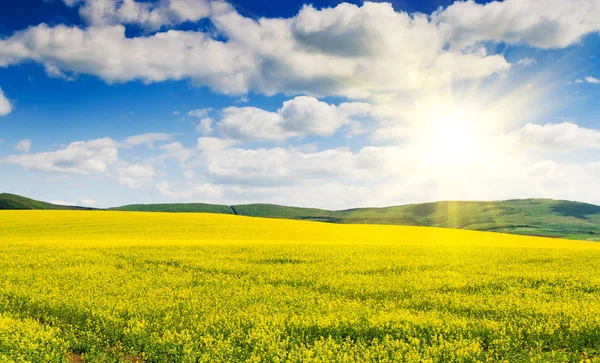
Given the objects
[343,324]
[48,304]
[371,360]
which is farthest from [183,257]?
[371,360]

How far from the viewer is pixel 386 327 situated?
12.5 meters

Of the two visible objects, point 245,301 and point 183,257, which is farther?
point 183,257

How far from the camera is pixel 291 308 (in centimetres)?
1427

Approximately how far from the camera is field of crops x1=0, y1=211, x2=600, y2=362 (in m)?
11.0

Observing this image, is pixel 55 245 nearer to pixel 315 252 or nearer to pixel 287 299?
pixel 315 252

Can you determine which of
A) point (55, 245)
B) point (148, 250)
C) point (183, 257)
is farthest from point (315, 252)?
point (55, 245)

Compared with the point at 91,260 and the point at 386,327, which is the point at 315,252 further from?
the point at 386,327

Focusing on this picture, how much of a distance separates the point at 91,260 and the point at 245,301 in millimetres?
12456

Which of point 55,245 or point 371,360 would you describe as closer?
point 371,360

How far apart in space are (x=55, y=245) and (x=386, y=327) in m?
25.0

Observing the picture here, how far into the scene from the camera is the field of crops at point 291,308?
11.0m

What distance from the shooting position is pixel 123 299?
15.3 metres

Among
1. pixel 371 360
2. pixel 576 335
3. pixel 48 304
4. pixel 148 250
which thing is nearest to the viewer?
pixel 371 360

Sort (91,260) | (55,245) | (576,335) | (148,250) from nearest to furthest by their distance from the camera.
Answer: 1. (576,335)
2. (91,260)
3. (148,250)
4. (55,245)
